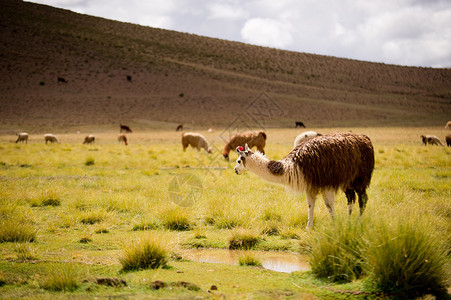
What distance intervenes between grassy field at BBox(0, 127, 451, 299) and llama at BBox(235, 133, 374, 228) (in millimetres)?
415

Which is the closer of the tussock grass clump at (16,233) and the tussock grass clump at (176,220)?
the tussock grass clump at (16,233)

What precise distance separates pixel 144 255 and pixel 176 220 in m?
2.37

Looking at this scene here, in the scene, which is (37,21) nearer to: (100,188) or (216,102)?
(216,102)

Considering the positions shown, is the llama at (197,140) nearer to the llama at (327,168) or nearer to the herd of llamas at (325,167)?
the herd of llamas at (325,167)

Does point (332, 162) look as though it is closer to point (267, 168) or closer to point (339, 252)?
point (267, 168)

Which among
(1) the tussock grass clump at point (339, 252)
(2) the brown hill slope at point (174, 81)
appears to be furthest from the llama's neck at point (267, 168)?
(2) the brown hill slope at point (174, 81)

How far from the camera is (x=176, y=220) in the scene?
24.3ft

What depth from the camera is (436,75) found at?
79.8 metres

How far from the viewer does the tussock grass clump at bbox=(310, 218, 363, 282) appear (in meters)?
4.60

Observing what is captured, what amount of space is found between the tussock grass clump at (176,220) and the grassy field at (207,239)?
0.02m

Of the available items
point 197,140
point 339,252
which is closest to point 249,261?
point 339,252

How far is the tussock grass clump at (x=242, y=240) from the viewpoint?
6242 mm

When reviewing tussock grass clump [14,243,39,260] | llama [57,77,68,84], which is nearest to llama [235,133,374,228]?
tussock grass clump [14,243,39,260]

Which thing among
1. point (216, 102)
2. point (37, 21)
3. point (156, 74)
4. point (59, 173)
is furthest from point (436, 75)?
point (59, 173)
